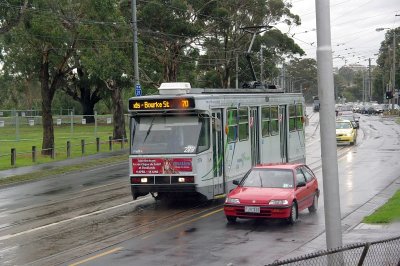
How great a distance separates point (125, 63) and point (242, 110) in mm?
22075

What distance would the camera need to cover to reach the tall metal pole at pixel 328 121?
29.9ft

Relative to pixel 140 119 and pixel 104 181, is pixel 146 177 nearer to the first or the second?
pixel 140 119

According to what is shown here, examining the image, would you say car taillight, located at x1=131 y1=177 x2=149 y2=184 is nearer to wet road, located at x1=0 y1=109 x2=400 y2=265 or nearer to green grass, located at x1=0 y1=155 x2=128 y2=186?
wet road, located at x1=0 y1=109 x2=400 y2=265

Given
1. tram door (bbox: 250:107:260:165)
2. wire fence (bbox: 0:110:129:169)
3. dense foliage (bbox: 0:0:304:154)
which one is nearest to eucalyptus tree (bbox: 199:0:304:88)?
dense foliage (bbox: 0:0:304:154)

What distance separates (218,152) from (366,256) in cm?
1081

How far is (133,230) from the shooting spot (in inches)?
624

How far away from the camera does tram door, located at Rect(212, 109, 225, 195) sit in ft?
62.1

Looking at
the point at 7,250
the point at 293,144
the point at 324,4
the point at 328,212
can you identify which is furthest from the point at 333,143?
the point at 293,144

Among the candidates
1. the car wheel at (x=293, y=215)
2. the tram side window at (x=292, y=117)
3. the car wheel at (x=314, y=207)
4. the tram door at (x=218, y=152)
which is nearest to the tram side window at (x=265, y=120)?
the tram side window at (x=292, y=117)

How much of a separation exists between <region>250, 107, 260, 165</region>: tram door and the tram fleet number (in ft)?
13.0

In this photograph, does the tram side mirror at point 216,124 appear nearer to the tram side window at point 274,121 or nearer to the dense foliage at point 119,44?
the tram side window at point 274,121

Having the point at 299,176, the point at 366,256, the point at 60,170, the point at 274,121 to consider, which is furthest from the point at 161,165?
the point at 60,170

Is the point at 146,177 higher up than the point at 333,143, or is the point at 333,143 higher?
the point at 333,143

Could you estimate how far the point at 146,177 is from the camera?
1875 centimetres
